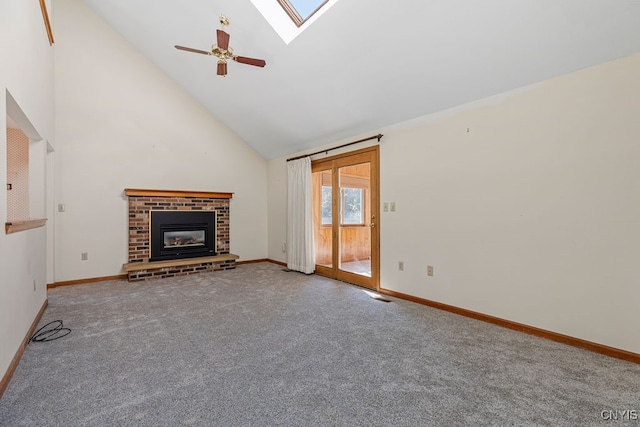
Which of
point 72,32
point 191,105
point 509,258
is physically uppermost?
point 72,32

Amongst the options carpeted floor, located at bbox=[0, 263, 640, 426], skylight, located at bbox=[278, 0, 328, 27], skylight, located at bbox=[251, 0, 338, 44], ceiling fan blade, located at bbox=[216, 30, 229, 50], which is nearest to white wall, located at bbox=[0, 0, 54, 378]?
carpeted floor, located at bbox=[0, 263, 640, 426]

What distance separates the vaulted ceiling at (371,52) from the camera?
2188 millimetres

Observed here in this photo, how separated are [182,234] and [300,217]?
7.21 ft

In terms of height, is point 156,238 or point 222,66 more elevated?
point 222,66

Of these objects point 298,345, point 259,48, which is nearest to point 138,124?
point 259,48

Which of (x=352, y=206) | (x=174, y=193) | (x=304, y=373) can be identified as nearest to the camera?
(x=304, y=373)

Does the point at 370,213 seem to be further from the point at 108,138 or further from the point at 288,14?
the point at 108,138

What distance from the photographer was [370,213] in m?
4.15

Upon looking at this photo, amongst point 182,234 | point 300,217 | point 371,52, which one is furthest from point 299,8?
point 182,234

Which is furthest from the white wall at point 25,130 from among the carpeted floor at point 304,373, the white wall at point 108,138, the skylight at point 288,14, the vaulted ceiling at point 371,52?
the skylight at point 288,14

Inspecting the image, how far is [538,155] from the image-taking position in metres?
2.59

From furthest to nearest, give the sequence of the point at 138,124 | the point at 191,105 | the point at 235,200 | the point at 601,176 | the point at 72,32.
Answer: the point at 235,200 → the point at 191,105 → the point at 138,124 → the point at 72,32 → the point at 601,176

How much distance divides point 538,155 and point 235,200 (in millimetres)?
5068

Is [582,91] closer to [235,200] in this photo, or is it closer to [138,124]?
[235,200]
